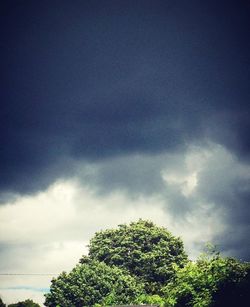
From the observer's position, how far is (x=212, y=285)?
80.3 feet

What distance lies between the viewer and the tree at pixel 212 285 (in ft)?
74.7

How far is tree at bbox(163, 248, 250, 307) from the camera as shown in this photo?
74.7 ft

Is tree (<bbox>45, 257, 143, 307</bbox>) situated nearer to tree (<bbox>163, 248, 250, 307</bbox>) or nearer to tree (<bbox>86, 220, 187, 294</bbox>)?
tree (<bbox>86, 220, 187, 294</bbox>)

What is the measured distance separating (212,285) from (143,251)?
22.2 m

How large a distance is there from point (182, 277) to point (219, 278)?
3.78 m

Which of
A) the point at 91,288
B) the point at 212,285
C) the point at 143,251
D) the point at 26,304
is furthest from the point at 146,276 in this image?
the point at 26,304

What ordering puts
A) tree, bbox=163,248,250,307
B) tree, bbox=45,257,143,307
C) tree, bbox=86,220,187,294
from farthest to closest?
tree, bbox=86,220,187,294, tree, bbox=45,257,143,307, tree, bbox=163,248,250,307

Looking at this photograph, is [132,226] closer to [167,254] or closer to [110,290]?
[167,254]

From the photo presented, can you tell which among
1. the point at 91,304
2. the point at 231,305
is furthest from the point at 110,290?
the point at 231,305

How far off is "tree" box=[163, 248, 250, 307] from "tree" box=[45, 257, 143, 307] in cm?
1155

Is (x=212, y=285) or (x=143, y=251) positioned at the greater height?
(x=143, y=251)

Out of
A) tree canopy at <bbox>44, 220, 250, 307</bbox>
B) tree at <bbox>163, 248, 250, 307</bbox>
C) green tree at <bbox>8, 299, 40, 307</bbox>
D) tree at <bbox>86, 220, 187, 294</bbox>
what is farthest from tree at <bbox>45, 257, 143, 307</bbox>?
green tree at <bbox>8, 299, 40, 307</bbox>

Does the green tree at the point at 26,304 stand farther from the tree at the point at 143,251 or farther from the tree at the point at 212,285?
the tree at the point at 212,285

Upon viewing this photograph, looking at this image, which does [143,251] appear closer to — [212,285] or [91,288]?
[91,288]
